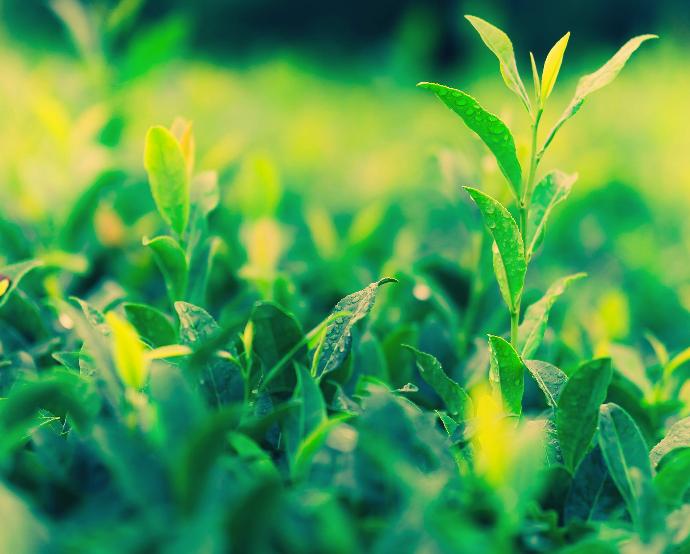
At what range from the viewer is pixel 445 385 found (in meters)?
1.33

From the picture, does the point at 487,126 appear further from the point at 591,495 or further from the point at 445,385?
the point at 591,495

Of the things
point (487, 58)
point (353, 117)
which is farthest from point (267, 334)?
point (487, 58)

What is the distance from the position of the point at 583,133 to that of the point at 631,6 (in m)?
6.74

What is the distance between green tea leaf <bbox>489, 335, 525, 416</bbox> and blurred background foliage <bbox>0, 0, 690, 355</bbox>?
466 millimetres

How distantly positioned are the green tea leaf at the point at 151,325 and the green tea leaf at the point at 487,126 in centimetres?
62

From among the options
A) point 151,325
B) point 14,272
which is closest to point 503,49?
point 151,325

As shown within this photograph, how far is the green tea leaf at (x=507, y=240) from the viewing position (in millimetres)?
1280

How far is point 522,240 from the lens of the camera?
4.27 feet

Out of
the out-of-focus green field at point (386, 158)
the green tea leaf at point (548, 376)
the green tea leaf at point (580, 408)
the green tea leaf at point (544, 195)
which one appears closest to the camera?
the green tea leaf at point (580, 408)

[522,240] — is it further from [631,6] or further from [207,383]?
[631,6]

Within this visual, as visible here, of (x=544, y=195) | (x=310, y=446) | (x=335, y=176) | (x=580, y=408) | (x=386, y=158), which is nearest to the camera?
(x=310, y=446)

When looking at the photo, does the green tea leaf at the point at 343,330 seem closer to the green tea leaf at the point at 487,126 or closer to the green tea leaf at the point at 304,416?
the green tea leaf at the point at 304,416

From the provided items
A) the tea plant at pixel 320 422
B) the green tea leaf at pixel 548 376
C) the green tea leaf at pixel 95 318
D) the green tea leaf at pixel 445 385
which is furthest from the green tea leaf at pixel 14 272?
the green tea leaf at pixel 548 376

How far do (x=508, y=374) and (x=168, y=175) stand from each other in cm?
73
